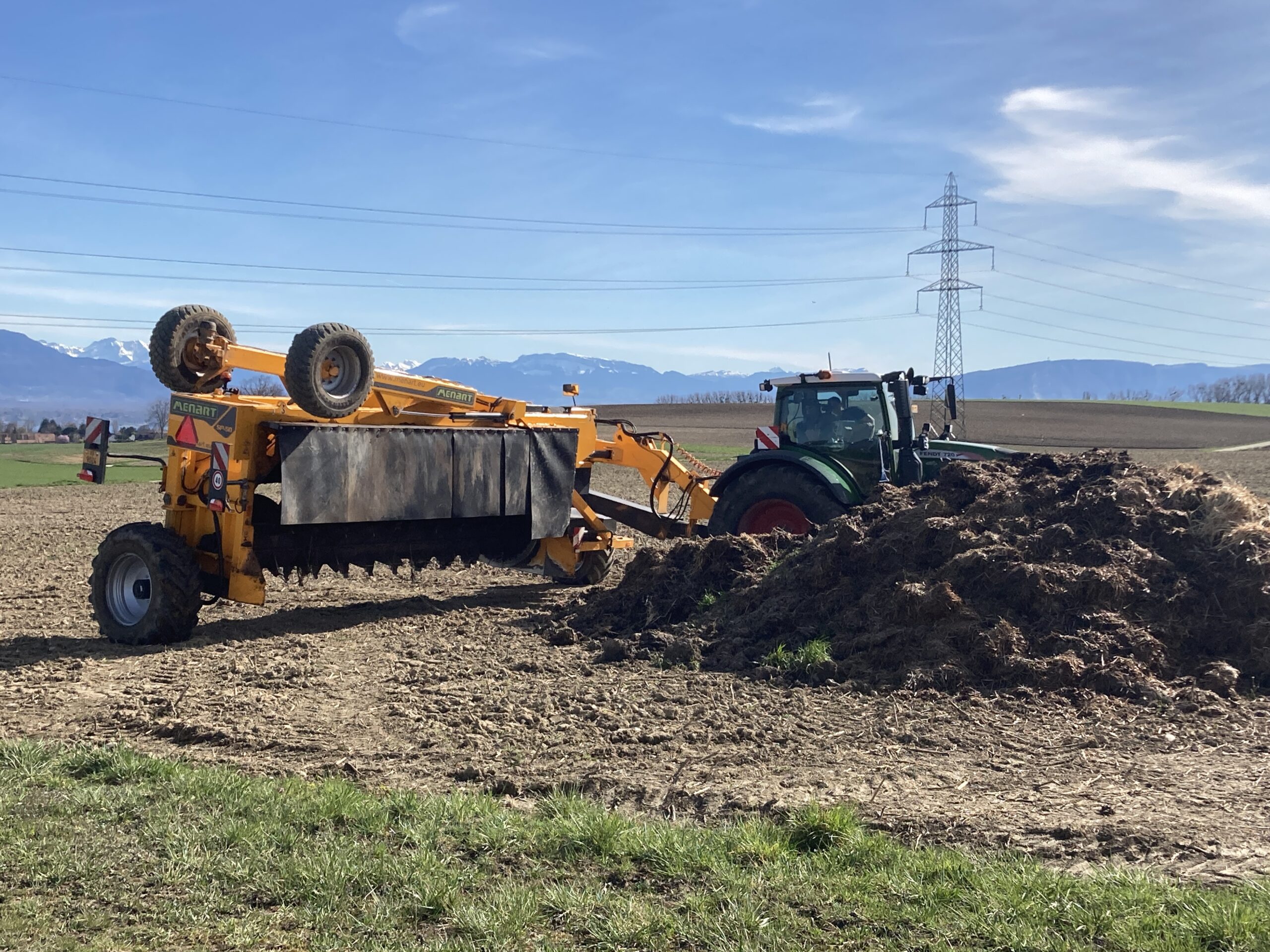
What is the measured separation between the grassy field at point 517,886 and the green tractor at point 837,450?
22.5ft

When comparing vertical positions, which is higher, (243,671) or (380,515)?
(380,515)

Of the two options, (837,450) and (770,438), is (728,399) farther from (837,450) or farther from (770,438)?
(837,450)

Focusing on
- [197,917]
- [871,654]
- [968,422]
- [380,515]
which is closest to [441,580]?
[380,515]

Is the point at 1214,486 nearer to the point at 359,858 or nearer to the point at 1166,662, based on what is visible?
the point at 1166,662

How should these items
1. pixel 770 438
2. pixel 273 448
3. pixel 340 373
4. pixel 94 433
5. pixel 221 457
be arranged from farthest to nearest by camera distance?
pixel 770 438
pixel 94 433
pixel 340 373
pixel 273 448
pixel 221 457

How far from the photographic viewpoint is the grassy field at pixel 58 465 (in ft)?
99.0

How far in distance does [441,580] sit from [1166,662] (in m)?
8.39

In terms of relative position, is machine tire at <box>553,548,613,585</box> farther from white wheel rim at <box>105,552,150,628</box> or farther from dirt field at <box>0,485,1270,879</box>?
white wheel rim at <box>105,552,150,628</box>

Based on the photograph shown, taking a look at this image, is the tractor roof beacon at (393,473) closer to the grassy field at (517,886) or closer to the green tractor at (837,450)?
the green tractor at (837,450)

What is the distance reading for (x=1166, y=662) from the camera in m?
7.54

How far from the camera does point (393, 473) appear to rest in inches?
395

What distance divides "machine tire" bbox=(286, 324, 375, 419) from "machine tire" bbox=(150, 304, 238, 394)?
3.98 feet

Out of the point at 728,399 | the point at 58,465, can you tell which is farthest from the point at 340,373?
the point at 728,399

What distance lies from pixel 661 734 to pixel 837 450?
244 inches
